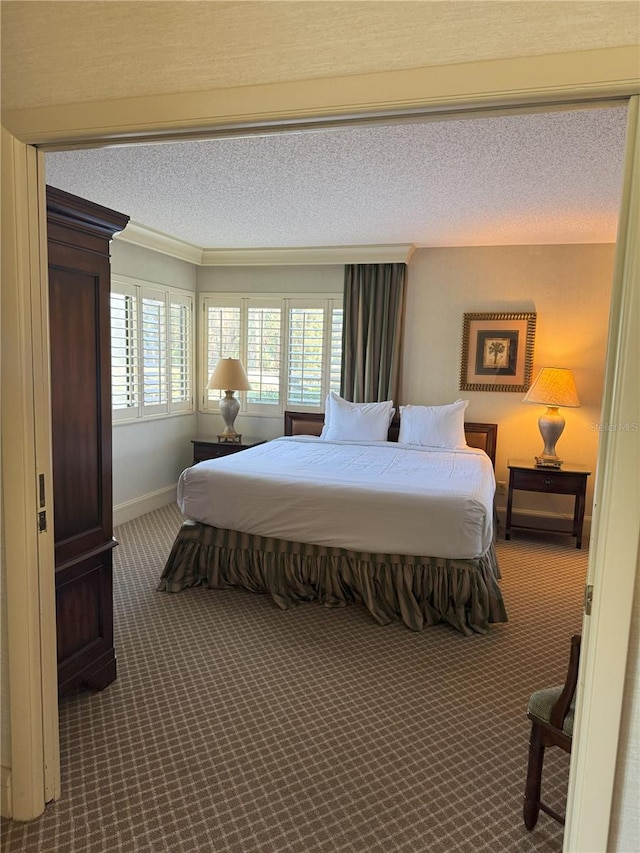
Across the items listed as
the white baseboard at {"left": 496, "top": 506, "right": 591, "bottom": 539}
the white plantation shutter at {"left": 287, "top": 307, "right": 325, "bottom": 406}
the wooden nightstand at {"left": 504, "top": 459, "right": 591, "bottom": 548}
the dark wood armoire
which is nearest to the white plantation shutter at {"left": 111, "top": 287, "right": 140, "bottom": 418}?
the white plantation shutter at {"left": 287, "top": 307, "right": 325, "bottom": 406}

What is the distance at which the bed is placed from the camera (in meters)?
3.19

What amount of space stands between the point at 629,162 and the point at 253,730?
232cm

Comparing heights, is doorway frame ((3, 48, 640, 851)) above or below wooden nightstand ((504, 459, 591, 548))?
above

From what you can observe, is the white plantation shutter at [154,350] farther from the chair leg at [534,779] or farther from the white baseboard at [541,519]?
the chair leg at [534,779]

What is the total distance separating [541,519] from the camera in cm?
520

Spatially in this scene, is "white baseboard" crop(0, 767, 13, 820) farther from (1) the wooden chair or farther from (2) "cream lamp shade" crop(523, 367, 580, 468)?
(2) "cream lamp shade" crop(523, 367, 580, 468)

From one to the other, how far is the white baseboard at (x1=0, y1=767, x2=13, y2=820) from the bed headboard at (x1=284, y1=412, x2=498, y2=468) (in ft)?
13.7

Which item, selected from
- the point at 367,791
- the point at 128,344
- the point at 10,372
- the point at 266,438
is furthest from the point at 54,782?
the point at 266,438

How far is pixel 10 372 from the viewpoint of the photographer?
164 centimetres

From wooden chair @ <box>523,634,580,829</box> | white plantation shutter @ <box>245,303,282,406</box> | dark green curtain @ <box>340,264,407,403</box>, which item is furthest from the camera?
white plantation shutter @ <box>245,303,282,406</box>

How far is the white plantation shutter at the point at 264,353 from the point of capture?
605cm

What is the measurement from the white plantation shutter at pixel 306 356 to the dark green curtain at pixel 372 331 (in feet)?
1.17

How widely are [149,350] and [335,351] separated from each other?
1.88 m

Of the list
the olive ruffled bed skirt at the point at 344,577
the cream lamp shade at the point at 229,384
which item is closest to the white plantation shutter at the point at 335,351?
the cream lamp shade at the point at 229,384
